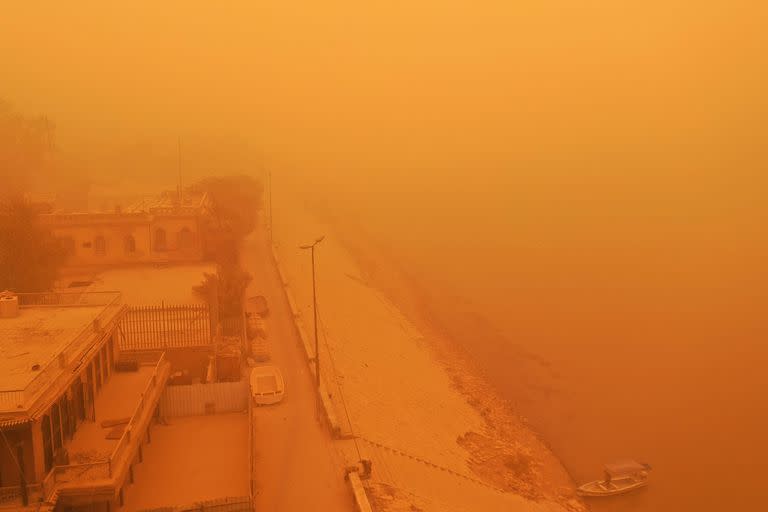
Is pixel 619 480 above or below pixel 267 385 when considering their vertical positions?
below

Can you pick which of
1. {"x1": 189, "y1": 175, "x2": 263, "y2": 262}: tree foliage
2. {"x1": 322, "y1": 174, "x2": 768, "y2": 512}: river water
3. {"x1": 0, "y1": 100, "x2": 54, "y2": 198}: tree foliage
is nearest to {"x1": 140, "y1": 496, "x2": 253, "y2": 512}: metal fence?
{"x1": 322, "y1": 174, "x2": 768, "y2": 512}: river water

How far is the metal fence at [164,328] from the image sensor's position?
17031 millimetres

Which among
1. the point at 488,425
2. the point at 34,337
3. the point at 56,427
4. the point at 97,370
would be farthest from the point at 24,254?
the point at 488,425

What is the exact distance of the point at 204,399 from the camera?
51.9 feet

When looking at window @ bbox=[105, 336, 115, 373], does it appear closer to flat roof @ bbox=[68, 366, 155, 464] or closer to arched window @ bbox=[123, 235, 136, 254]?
flat roof @ bbox=[68, 366, 155, 464]

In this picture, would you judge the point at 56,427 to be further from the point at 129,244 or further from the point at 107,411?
the point at 129,244

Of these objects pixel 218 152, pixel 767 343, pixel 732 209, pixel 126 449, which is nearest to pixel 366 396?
pixel 126 449

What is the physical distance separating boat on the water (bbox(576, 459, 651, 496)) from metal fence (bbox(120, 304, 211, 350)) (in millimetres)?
10176

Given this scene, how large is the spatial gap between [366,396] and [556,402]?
23.6 feet

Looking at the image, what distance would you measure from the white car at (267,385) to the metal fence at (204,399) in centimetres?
133

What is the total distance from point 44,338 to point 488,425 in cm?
1250

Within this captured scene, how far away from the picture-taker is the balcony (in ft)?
34.0

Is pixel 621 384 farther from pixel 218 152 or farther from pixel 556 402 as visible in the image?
pixel 218 152

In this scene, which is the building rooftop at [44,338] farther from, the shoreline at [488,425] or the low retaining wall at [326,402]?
the shoreline at [488,425]
